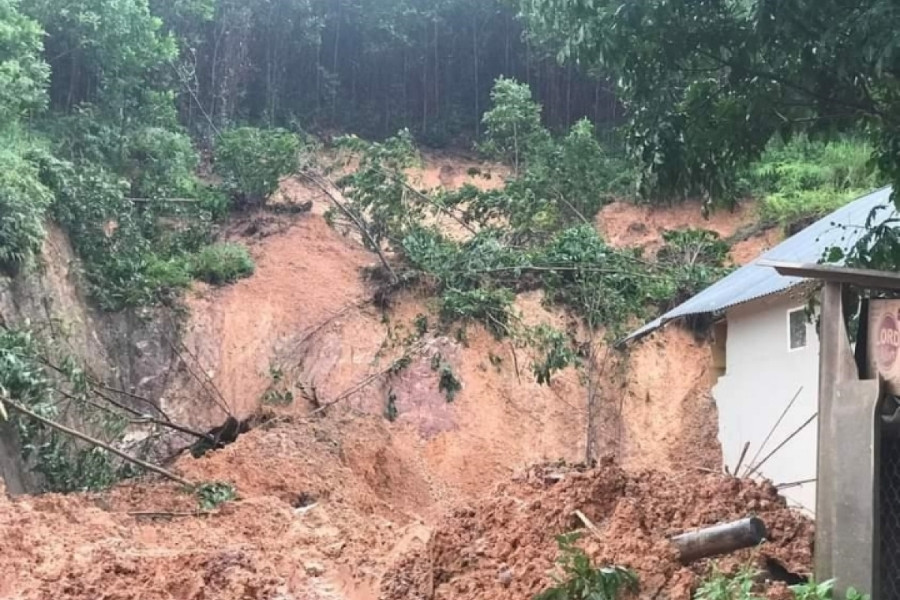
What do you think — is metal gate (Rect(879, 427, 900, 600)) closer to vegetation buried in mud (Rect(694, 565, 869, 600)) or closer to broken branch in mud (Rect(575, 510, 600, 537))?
vegetation buried in mud (Rect(694, 565, 869, 600))

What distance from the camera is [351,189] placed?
1809 centimetres

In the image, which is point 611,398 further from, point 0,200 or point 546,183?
point 0,200

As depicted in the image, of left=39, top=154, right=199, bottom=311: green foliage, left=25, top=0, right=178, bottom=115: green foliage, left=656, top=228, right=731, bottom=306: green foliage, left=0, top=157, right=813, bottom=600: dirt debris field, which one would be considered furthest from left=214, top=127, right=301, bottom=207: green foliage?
left=656, top=228, right=731, bottom=306: green foliage

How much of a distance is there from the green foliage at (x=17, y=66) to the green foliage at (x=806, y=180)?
12.6 meters

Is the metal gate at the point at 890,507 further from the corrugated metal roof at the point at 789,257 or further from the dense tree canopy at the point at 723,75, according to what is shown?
the corrugated metal roof at the point at 789,257

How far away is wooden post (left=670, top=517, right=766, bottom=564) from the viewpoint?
4.48m

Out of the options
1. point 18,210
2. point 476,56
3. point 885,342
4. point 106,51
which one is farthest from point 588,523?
point 476,56

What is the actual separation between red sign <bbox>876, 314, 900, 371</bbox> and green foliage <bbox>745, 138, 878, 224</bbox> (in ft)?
45.5

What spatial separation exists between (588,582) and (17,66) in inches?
479

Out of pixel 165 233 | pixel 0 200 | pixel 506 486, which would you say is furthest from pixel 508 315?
pixel 506 486

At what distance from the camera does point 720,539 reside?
461 cm

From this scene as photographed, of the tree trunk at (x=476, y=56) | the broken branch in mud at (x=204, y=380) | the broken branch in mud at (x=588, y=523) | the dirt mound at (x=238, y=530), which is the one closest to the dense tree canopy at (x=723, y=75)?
the broken branch in mud at (x=588, y=523)

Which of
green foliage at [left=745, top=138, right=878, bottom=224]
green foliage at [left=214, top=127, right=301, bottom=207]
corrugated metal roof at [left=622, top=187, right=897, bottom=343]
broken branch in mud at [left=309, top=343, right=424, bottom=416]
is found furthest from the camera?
green foliage at [left=214, top=127, right=301, bottom=207]

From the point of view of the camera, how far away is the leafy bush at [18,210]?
12.2 metres
